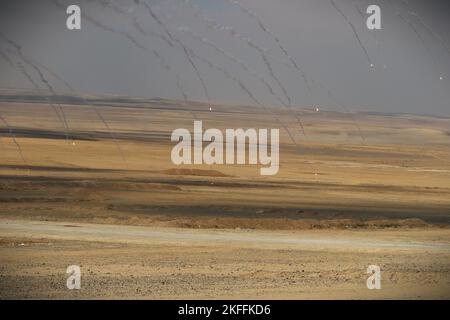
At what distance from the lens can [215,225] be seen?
33.2 meters

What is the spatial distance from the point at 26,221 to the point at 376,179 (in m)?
34.9

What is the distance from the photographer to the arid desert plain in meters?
21.1

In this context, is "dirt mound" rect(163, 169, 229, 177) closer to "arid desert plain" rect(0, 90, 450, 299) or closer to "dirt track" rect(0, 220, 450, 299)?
"arid desert plain" rect(0, 90, 450, 299)

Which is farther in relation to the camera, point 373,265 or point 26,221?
point 26,221

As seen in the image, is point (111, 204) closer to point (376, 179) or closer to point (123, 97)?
point (376, 179)

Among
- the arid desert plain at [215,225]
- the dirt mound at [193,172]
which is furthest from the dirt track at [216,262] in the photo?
the dirt mound at [193,172]

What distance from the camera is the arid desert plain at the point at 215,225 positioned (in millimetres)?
21109

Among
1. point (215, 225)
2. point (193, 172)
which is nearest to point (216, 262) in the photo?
point (215, 225)

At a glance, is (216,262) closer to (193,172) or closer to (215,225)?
(215,225)

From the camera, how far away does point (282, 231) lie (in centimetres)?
3234

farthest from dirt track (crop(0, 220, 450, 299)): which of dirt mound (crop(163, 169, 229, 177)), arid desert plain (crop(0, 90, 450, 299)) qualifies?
dirt mound (crop(163, 169, 229, 177))
